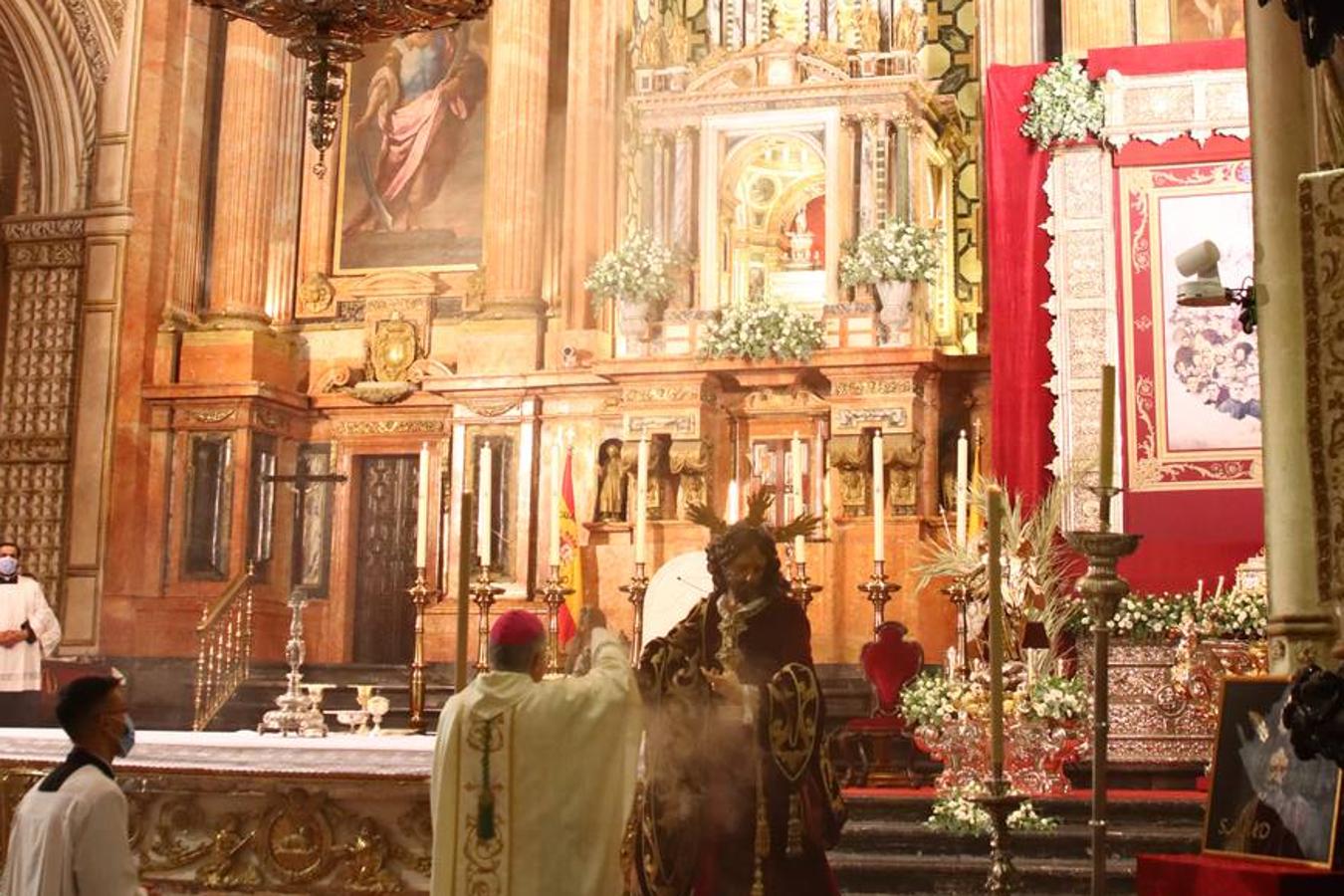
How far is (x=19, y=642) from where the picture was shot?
14.5 metres

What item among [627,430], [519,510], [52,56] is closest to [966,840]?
[627,430]

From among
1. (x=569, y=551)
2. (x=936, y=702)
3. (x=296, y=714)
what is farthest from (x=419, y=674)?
(x=569, y=551)

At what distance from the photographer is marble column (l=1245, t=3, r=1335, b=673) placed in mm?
5652

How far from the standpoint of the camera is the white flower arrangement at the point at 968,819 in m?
9.23

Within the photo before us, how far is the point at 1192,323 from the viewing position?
1384 cm

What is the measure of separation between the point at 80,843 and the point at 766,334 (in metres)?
10.7

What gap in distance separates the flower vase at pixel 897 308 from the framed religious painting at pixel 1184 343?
1915 millimetres

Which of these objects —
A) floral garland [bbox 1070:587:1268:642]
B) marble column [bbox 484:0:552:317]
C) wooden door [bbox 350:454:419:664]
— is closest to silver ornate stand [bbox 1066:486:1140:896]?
floral garland [bbox 1070:587:1268:642]

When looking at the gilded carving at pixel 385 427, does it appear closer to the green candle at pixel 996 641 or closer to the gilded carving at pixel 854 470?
the gilded carving at pixel 854 470

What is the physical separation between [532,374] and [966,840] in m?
8.46

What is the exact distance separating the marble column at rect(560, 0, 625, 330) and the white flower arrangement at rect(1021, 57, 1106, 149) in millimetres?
4507

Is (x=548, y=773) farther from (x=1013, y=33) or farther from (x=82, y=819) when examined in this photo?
(x=1013, y=33)

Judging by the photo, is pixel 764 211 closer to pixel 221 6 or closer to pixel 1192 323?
pixel 1192 323

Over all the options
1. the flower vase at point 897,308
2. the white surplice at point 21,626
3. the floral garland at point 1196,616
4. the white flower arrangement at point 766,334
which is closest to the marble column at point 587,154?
the white flower arrangement at point 766,334
